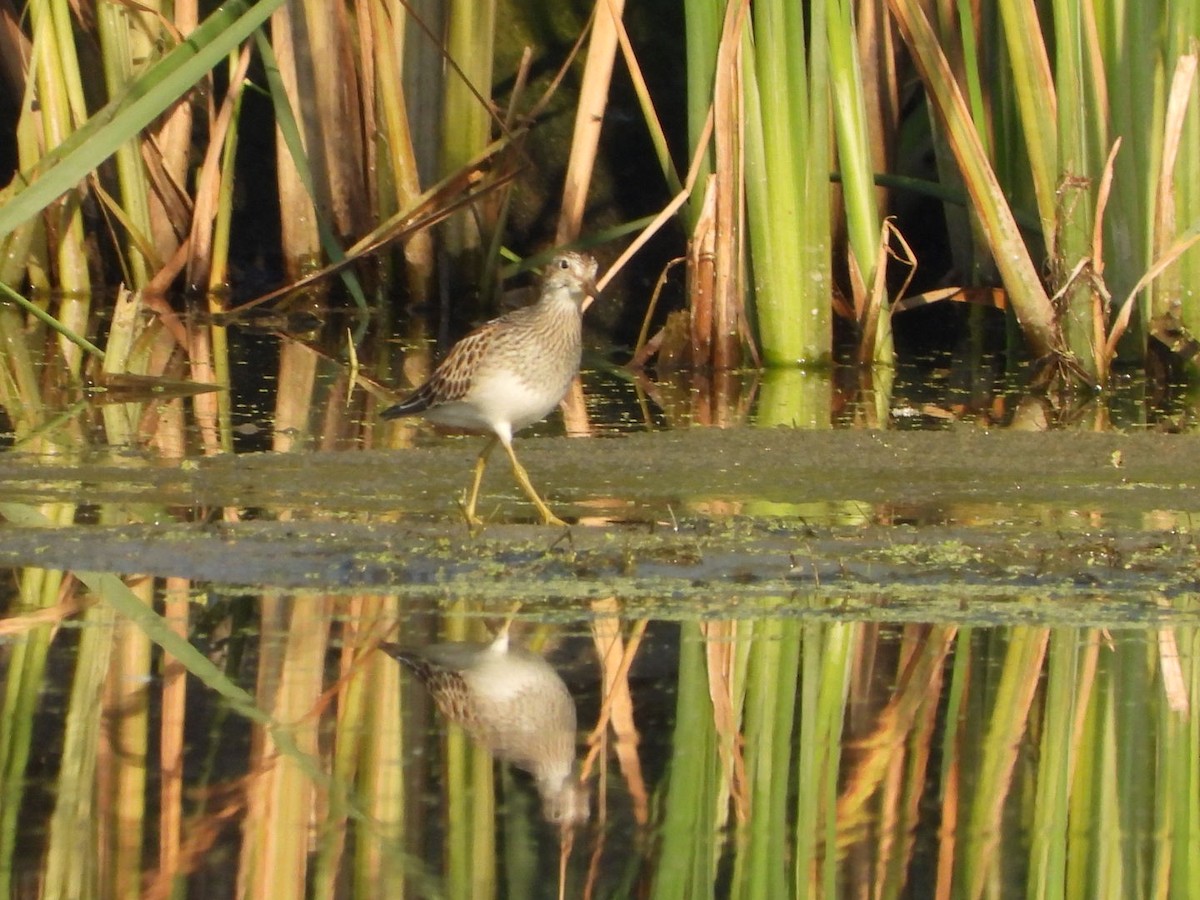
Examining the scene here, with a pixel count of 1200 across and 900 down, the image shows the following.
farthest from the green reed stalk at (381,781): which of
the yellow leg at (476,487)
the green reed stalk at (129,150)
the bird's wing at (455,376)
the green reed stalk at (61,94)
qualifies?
the green reed stalk at (129,150)

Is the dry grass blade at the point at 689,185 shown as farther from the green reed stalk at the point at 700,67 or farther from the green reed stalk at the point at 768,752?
the green reed stalk at the point at 768,752

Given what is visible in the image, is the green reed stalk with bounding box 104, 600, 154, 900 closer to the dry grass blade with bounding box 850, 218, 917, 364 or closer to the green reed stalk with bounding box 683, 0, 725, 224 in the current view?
the green reed stalk with bounding box 683, 0, 725, 224

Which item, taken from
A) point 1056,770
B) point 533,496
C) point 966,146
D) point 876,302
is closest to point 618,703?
point 1056,770

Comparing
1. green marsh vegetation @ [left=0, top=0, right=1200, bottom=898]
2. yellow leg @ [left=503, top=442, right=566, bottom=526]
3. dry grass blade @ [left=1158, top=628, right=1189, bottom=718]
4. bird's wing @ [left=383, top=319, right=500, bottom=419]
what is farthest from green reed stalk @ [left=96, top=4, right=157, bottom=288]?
dry grass blade @ [left=1158, top=628, right=1189, bottom=718]

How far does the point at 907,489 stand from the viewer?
677 centimetres

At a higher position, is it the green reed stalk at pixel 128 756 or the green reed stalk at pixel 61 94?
the green reed stalk at pixel 61 94

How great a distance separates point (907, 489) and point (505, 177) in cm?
358

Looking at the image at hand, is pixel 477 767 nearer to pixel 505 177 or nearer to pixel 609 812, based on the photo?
pixel 609 812

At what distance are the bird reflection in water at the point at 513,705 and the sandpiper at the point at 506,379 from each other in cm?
166

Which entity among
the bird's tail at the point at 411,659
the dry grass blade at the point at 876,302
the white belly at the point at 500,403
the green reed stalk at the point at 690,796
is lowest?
the green reed stalk at the point at 690,796

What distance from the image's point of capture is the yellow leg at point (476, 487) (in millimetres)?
6070

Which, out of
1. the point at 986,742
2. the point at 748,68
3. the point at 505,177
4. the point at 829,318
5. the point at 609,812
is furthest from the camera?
the point at 505,177

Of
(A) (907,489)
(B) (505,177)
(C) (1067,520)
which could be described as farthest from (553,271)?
(B) (505,177)

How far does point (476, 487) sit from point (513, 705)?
2030 millimetres
